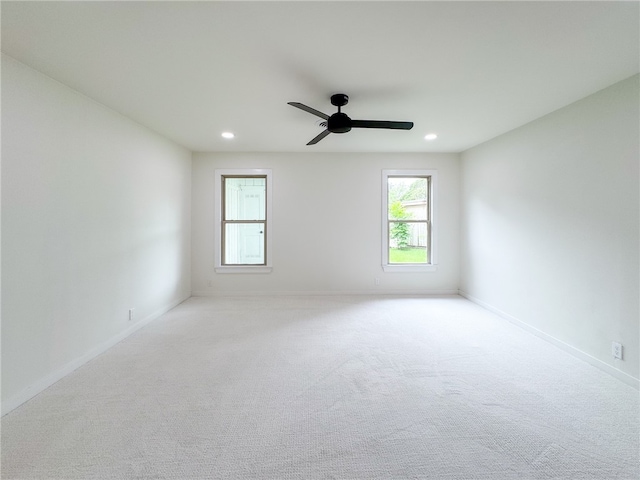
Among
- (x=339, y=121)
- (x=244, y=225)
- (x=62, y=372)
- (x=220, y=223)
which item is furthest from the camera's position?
(x=244, y=225)

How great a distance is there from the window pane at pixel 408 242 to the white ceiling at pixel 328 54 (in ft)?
7.31

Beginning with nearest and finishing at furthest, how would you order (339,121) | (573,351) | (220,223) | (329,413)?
(329,413) < (339,121) < (573,351) < (220,223)

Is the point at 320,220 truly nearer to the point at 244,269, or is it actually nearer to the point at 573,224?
the point at 244,269

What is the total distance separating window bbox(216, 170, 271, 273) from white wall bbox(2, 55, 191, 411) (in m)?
1.32

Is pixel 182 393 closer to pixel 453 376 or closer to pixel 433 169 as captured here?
pixel 453 376

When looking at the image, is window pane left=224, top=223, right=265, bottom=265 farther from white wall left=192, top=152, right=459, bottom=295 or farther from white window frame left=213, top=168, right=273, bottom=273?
white wall left=192, top=152, right=459, bottom=295

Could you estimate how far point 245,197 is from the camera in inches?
193

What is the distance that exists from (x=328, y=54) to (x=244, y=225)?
3479 millimetres

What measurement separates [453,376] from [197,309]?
3.47 meters

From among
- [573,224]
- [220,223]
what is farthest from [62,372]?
[573,224]

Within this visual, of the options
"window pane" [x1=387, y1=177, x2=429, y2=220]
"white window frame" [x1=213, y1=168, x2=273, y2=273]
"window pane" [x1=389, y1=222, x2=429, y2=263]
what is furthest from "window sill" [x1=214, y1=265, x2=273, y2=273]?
"window pane" [x1=387, y1=177, x2=429, y2=220]

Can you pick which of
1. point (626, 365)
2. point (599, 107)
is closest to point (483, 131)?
point (599, 107)

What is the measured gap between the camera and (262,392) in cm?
207

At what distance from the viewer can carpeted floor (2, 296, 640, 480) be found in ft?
4.75
